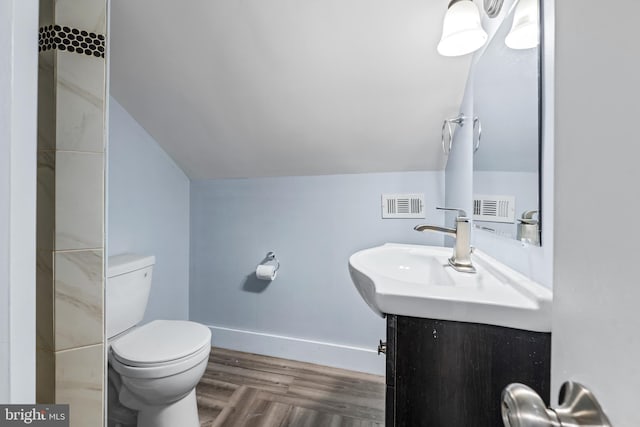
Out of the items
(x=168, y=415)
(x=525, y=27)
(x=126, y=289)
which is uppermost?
(x=525, y=27)

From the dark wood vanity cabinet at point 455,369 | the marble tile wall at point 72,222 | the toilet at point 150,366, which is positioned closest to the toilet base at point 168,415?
the toilet at point 150,366

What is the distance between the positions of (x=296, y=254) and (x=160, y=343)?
932 millimetres

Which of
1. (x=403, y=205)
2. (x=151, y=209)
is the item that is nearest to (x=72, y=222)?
(x=151, y=209)

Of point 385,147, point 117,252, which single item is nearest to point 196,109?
point 117,252

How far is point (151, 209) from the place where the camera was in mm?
1821

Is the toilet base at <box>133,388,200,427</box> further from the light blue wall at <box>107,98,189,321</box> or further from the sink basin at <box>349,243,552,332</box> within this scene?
the sink basin at <box>349,243,552,332</box>

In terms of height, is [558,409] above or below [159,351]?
above

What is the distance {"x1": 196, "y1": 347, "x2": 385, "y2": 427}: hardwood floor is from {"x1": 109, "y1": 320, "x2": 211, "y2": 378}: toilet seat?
42 cm

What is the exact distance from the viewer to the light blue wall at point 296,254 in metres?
1.75

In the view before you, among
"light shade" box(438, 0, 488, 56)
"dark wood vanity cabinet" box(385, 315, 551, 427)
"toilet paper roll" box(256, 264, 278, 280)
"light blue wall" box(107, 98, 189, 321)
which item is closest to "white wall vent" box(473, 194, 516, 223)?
"dark wood vanity cabinet" box(385, 315, 551, 427)

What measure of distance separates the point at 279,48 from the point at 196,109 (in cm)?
67

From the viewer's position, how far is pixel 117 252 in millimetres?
1592

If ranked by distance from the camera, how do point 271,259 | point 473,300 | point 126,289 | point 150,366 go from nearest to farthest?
1. point 473,300
2. point 150,366
3. point 126,289
4. point 271,259

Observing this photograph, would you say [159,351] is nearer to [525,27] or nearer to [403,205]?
[403,205]
